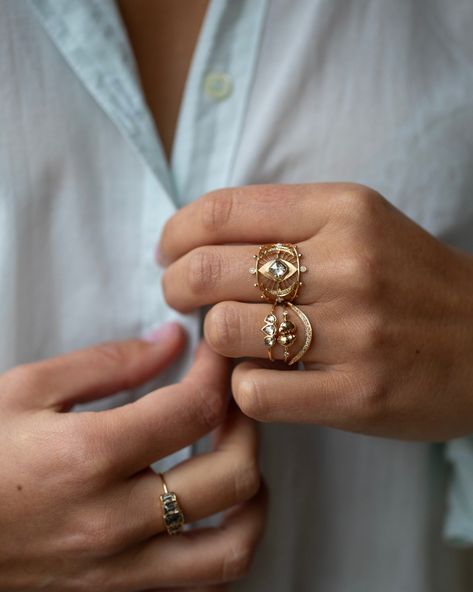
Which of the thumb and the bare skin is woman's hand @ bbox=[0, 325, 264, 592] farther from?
the bare skin

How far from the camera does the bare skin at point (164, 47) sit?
0.91 m

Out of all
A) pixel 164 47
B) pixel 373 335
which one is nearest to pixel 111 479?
pixel 373 335

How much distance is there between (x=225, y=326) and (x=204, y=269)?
0.25ft

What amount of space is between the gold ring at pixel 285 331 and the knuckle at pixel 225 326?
0.11ft

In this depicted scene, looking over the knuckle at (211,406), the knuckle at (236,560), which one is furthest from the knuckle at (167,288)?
the knuckle at (236,560)

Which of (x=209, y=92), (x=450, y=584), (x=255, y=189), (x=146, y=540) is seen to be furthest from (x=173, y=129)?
(x=450, y=584)

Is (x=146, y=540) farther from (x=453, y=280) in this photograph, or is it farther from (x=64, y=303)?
(x=453, y=280)

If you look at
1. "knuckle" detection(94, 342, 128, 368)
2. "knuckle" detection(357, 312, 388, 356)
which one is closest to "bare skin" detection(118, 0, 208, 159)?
"knuckle" detection(94, 342, 128, 368)

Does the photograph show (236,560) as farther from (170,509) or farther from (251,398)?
(251,398)

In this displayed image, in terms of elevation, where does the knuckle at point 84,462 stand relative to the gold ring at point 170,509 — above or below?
above

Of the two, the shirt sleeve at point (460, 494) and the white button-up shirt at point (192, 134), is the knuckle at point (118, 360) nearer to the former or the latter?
the white button-up shirt at point (192, 134)

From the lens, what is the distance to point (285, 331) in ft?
2.37

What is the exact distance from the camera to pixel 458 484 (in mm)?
1043

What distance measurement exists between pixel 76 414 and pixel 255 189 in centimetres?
35
